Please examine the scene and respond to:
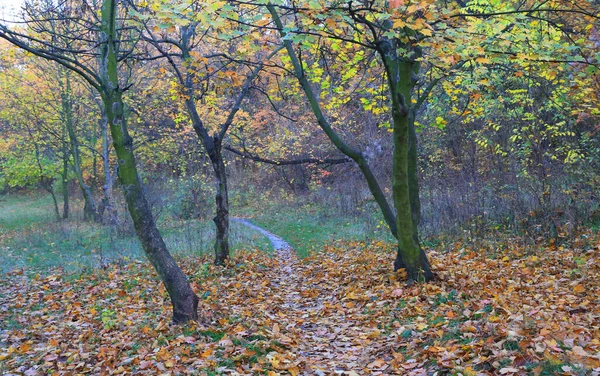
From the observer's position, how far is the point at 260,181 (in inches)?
1332

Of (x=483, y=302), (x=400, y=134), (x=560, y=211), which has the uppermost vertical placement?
(x=400, y=134)

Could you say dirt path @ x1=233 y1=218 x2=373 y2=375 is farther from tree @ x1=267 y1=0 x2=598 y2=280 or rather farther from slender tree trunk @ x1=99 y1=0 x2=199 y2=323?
tree @ x1=267 y1=0 x2=598 y2=280

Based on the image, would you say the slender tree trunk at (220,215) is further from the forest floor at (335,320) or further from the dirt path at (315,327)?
the dirt path at (315,327)

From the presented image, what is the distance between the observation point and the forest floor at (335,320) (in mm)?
4555

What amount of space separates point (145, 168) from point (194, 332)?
29896 mm

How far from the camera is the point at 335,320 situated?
23.6 feet

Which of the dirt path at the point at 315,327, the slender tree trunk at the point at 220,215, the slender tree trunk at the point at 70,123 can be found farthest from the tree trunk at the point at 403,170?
the slender tree trunk at the point at 70,123

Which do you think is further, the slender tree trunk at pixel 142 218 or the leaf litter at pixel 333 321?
the slender tree trunk at pixel 142 218

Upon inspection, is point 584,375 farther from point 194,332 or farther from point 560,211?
point 560,211

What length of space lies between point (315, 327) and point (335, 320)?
429 mm

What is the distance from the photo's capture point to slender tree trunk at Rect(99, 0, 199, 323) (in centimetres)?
665

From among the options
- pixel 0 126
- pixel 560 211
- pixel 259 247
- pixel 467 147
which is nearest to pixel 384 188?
pixel 467 147

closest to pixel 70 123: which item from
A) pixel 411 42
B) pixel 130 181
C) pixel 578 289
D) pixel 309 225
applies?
pixel 309 225

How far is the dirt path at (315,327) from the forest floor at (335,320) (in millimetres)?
26
